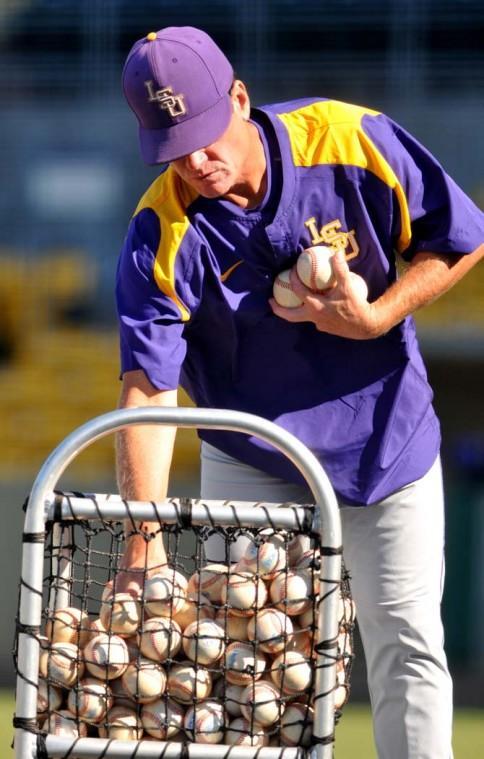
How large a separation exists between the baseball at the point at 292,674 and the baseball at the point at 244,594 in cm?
10

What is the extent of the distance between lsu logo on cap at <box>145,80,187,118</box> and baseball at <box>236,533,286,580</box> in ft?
2.84

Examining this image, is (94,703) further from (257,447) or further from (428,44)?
(428,44)

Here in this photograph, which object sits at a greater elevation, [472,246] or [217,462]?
[472,246]

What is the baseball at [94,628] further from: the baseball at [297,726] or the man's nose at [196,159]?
the man's nose at [196,159]

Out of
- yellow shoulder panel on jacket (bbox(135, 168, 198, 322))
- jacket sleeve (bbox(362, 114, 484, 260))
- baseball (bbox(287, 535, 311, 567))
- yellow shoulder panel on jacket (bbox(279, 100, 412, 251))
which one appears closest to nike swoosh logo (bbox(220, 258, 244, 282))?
yellow shoulder panel on jacket (bbox(135, 168, 198, 322))

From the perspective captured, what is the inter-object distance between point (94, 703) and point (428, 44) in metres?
8.33

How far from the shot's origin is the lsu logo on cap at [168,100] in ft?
8.62

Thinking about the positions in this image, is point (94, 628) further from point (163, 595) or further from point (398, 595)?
point (398, 595)

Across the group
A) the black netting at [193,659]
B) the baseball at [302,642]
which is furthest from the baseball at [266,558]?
the baseball at [302,642]

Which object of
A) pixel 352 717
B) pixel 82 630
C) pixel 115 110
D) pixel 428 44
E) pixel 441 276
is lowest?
pixel 352 717

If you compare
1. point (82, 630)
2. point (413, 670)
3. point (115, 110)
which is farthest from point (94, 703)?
point (115, 110)

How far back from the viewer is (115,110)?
9477 millimetres

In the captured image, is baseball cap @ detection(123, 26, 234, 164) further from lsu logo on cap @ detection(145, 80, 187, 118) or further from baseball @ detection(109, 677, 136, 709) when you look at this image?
baseball @ detection(109, 677, 136, 709)

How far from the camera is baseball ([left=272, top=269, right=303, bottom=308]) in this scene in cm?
286
